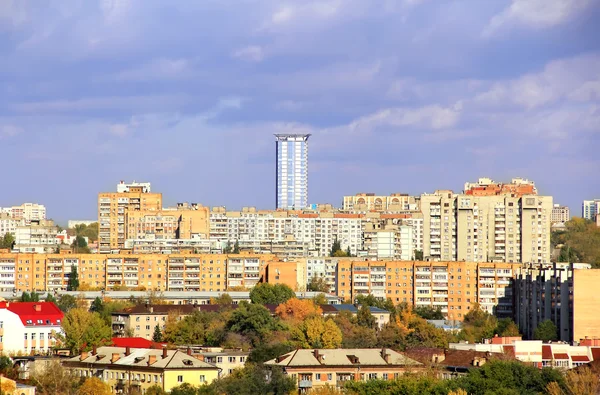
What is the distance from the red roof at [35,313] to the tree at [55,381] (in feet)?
36.1

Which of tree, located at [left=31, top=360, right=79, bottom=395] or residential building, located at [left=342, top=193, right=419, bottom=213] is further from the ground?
residential building, located at [left=342, top=193, right=419, bottom=213]

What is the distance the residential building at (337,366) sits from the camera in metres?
39.7

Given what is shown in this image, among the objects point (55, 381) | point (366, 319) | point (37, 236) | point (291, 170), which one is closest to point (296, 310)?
point (366, 319)

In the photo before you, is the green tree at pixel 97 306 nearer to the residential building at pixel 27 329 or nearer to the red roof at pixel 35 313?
the red roof at pixel 35 313

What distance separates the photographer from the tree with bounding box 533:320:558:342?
5406 centimetres

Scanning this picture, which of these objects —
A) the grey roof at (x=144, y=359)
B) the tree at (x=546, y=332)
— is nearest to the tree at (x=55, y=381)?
the grey roof at (x=144, y=359)

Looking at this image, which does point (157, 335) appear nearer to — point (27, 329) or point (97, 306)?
point (27, 329)

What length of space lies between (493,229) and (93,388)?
4615 cm

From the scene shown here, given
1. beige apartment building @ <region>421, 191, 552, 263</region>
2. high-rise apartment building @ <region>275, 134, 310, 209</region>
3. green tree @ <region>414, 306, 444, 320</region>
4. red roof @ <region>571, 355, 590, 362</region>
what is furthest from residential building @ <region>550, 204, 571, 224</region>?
red roof @ <region>571, 355, 590, 362</region>

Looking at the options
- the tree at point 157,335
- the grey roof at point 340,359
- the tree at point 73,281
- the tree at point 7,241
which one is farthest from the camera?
the tree at point 7,241

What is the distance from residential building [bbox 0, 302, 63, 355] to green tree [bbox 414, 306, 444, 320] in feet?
68.6

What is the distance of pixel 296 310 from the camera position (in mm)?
57812

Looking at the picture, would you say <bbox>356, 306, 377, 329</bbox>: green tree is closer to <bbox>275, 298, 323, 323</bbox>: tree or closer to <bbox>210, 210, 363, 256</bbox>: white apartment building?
<bbox>275, 298, 323, 323</bbox>: tree

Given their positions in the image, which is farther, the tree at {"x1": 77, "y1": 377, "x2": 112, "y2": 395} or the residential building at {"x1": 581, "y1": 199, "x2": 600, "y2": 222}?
the residential building at {"x1": 581, "y1": 199, "x2": 600, "y2": 222}
